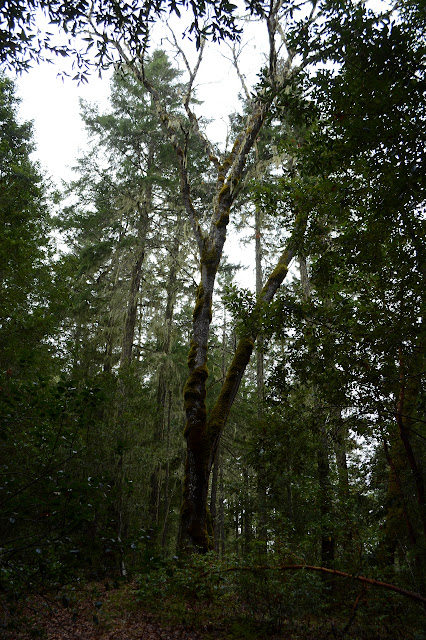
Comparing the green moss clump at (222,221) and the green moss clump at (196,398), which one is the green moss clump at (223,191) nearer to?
the green moss clump at (222,221)

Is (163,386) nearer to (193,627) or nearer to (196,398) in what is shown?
(196,398)

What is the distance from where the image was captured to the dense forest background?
3.30 meters

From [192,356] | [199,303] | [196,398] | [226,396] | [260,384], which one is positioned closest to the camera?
[196,398]

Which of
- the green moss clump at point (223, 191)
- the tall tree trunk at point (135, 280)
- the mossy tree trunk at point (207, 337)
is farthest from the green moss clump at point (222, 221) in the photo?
the tall tree trunk at point (135, 280)

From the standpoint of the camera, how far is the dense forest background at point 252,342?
3.30 m

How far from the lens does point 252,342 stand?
6.34 metres

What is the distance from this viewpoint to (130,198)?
39.7ft

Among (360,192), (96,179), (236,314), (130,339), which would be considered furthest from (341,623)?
(96,179)

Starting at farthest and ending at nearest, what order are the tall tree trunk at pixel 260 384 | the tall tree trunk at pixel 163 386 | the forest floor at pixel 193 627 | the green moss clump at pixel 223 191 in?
the tall tree trunk at pixel 163 386, the tall tree trunk at pixel 260 384, the green moss clump at pixel 223 191, the forest floor at pixel 193 627

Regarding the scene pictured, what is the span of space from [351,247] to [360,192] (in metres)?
0.54

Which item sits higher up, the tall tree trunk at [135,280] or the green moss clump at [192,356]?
the tall tree trunk at [135,280]

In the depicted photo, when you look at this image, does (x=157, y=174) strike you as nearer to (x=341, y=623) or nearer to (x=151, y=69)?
(x=151, y=69)

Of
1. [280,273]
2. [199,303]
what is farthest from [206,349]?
[280,273]

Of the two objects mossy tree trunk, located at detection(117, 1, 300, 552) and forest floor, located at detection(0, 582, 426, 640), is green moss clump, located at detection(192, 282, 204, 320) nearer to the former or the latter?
mossy tree trunk, located at detection(117, 1, 300, 552)
